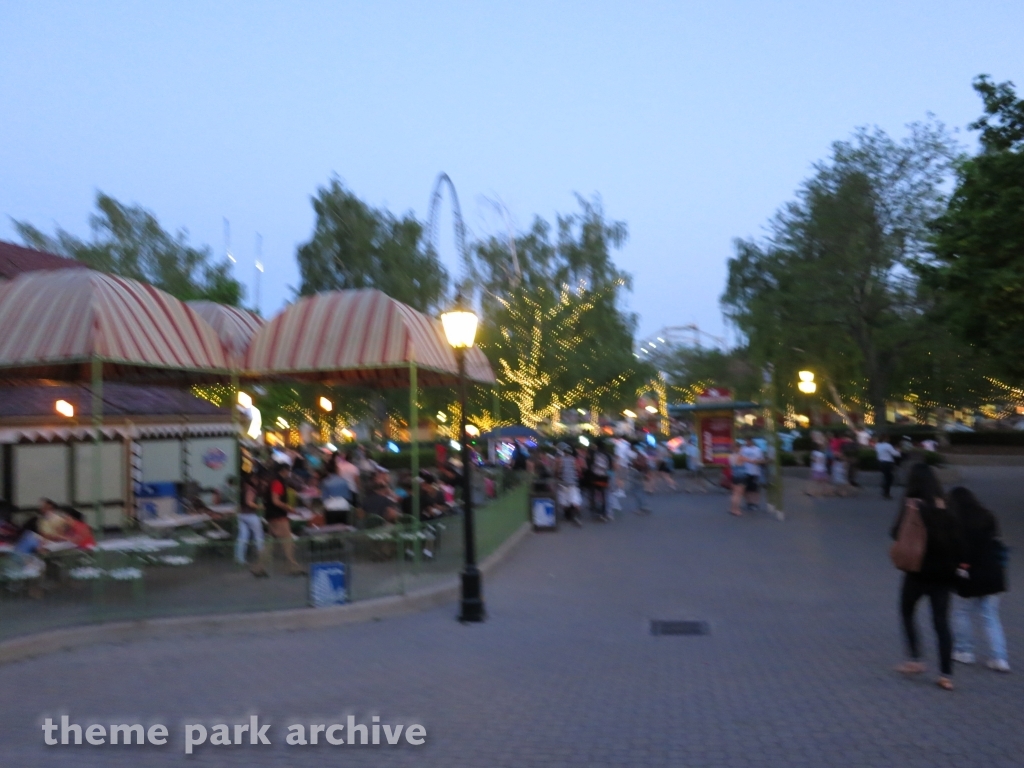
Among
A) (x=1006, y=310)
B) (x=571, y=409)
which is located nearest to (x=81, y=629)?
(x=1006, y=310)

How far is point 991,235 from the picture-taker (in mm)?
18375

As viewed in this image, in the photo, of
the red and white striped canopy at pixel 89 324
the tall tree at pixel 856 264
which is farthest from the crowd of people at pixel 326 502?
the tall tree at pixel 856 264

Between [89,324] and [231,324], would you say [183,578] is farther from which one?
[231,324]

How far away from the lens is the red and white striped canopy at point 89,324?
11.4m

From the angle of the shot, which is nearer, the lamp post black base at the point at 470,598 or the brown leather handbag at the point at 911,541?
the brown leather handbag at the point at 911,541

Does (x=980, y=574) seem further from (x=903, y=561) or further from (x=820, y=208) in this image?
(x=820, y=208)

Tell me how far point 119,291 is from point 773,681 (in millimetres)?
8577

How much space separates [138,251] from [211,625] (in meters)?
34.6

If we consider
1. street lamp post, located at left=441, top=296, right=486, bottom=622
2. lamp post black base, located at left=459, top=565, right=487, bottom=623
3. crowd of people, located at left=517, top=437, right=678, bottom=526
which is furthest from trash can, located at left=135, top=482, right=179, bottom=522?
lamp post black base, located at left=459, top=565, right=487, bottom=623

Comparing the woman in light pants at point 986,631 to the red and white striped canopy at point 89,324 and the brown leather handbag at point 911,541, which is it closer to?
the brown leather handbag at point 911,541

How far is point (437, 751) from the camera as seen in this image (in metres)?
6.62

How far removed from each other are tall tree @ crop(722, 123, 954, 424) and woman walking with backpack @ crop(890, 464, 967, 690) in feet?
92.8

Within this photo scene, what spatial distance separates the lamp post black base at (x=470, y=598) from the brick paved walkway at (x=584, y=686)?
23 cm


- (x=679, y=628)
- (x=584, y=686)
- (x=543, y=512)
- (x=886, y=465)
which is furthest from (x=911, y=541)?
(x=886, y=465)
